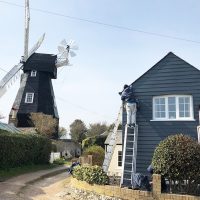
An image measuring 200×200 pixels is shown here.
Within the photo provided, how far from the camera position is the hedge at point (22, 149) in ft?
78.2

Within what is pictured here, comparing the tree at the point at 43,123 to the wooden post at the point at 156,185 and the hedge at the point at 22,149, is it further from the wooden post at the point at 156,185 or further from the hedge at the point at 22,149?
the wooden post at the point at 156,185

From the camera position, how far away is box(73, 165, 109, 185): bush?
1542 cm

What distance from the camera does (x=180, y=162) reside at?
43.1 ft

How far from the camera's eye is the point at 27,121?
4875 cm

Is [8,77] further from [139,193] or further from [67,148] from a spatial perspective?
[139,193]

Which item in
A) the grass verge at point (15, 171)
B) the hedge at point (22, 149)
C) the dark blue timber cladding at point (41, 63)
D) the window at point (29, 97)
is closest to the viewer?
the grass verge at point (15, 171)

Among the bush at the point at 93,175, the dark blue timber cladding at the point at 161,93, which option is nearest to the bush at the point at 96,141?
the dark blue timber cladding at the point at 161,93

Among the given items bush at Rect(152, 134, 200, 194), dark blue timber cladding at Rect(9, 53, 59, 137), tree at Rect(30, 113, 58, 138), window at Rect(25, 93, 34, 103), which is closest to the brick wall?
bush at Rect(152, 134, 200, 194)

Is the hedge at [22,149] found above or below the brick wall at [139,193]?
above

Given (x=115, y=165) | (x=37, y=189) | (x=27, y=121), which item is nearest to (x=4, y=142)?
(x=37, y=189)

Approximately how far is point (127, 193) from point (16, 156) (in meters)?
13.8

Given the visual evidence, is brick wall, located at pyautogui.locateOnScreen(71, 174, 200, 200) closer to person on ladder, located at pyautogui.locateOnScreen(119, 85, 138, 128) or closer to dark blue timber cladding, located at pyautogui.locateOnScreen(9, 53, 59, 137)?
person on ladder, located at pyautogui.locateOnScreen(119, 85, 138, 128)

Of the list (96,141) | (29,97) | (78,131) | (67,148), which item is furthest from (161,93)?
(78,131)

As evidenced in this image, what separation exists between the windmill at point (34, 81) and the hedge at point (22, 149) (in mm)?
15128
